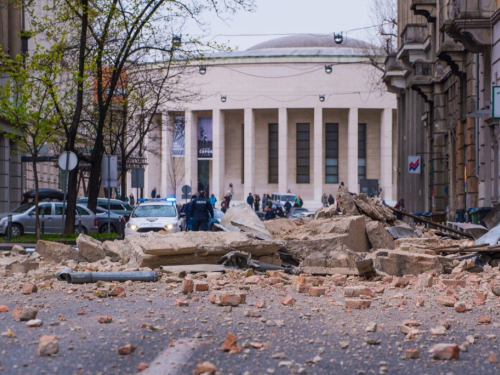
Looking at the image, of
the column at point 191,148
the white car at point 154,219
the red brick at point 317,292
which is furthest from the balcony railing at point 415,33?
the column at point 191,148

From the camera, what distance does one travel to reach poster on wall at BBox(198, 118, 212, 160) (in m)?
86.3

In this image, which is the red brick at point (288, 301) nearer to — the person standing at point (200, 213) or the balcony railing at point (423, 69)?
the person standing at point (200, 213)

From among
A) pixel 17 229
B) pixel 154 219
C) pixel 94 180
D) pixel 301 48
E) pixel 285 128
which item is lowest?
pixel 17 229

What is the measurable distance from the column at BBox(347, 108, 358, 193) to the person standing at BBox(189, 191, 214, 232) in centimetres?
5999

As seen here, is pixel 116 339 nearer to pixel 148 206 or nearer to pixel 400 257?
pixel 400 257

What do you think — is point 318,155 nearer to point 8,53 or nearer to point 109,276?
point 8,53

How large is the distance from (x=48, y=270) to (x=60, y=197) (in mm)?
27829

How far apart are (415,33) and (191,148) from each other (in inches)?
1903

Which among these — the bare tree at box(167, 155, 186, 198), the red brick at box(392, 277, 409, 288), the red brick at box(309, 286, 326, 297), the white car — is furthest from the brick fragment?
the bare tree at box(167, 155, 186, 198)

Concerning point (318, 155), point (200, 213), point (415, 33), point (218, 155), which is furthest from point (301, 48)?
point (200, 213)

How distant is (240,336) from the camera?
686 cm

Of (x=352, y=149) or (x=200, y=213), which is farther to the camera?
(x=352, y=149)

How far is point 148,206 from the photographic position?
98.2ft

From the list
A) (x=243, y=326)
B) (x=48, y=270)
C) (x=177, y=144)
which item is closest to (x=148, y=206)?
(x=48, y=270)
